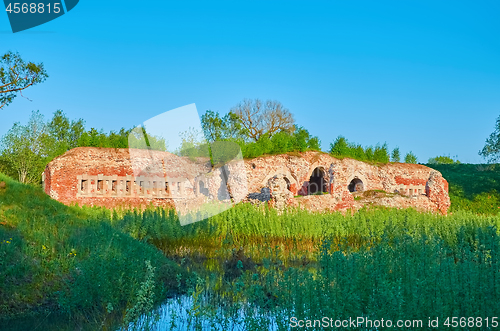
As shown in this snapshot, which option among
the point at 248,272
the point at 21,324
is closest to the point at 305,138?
the point at 248,272

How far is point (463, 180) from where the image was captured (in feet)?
121

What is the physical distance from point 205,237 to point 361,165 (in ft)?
53.3

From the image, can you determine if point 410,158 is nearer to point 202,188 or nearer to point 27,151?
point 202,188

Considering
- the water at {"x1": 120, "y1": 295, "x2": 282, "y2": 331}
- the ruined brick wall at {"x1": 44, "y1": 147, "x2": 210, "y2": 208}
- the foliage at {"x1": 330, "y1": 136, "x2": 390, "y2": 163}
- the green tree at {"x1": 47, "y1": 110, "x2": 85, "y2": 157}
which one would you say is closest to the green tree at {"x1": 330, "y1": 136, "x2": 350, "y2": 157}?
the foliage at {"x1": 330, "y1": 136, "x2": 390, "y2": 163}

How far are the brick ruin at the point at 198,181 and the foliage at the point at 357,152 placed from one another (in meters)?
0.66

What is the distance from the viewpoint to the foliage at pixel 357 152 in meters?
25.4

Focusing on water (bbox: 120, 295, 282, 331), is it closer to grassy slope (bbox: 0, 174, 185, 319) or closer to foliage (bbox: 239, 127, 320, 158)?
grassy slope (bbox: 0, 174, 185, 319)

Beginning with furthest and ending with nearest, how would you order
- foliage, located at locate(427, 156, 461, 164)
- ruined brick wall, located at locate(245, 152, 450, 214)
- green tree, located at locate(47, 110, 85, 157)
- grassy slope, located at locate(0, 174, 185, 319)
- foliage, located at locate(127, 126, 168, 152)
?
foliage, located at locate(427, 156, 461, 164), green tree, located at locate(47, 110, 85, 157), foliage, located at locate(127, 126, 168, 152), ruined brick wall, located at locate(245, 152, 450, 214), grassy slope, located at locate(0, 174, 185, 319)

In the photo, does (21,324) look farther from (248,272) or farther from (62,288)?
(248,272)

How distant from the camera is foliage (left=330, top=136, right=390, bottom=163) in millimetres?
25391

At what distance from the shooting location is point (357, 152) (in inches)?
1033

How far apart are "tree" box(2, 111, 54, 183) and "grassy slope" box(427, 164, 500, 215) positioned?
107 feet

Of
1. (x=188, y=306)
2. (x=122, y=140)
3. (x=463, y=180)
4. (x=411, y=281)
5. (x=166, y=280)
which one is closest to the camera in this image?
(x=411, y=281)

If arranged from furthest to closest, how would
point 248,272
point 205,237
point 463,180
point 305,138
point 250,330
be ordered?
point 463,180, point 305,138, point 205,237, point 248,272, point 250,330
